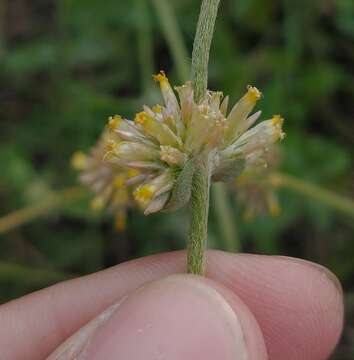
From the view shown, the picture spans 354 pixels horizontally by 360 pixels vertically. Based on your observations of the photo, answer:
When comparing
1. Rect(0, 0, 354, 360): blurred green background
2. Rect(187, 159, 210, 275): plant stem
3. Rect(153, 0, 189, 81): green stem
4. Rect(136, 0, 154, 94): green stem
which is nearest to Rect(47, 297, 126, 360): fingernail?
Rect(187, 159, 210, 275): plant stem

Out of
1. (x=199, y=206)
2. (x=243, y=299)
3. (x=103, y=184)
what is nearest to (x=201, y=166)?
(x=199, y=206)

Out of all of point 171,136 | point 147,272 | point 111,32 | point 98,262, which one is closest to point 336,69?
point 111,32

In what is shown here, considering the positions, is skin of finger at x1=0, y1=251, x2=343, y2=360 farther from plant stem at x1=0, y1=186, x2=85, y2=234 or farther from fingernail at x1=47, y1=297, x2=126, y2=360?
plant stem at x1=0, y1=186, x2=85, y2=234

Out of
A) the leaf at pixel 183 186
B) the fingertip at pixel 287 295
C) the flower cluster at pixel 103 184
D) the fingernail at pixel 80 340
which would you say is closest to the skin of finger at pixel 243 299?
the fingertip at pixel 287 295

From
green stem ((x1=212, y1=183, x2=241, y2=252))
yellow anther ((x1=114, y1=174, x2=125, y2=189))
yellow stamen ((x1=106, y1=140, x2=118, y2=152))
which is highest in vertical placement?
yellow stamen ((x1=106, y1=140, x2=118, y2=152))

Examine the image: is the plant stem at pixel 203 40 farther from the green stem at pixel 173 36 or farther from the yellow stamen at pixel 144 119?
the green stem at pixel 173 36

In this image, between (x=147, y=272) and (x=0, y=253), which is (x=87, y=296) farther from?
(x=0, y=253)
